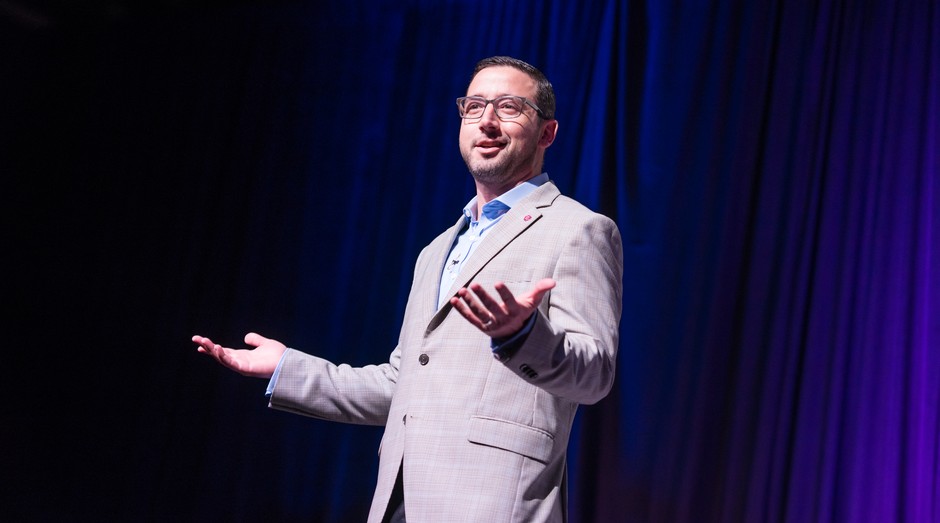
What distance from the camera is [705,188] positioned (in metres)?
3.20

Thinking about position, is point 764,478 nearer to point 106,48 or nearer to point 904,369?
point 904,369

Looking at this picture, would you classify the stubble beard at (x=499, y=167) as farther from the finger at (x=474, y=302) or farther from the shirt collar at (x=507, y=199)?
the finger at (x=474, y=302)

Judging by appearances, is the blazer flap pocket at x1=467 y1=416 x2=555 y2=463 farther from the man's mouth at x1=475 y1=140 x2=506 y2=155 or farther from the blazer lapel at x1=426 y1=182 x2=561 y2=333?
the man's mouth at x1=475 y1=140 x2=506 y2=155

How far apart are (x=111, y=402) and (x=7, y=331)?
0.71 m

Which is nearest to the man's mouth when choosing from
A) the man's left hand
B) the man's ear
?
the man's ear

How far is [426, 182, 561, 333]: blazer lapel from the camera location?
5.76 feet

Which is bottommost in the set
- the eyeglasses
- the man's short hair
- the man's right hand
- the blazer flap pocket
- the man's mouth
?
the blazer flap pocket

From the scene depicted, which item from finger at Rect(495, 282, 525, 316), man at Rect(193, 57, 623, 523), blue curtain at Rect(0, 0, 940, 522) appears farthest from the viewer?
blue curtain at Rect(0, 0, 940, 522)

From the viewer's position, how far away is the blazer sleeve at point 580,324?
1412 mm

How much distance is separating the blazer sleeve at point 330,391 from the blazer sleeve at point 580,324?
506mm

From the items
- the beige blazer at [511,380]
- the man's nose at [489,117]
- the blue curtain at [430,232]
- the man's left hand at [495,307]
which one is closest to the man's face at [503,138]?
the man's nose at [489,117]

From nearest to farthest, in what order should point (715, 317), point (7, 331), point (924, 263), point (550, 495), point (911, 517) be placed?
point (550, 495), point (911, 517), point (924, 263), point (715, 317), point (7, 331)

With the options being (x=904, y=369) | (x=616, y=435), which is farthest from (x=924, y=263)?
(x=616, y=435)

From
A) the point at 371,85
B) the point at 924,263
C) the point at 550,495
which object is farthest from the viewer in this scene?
the point at 371,85
